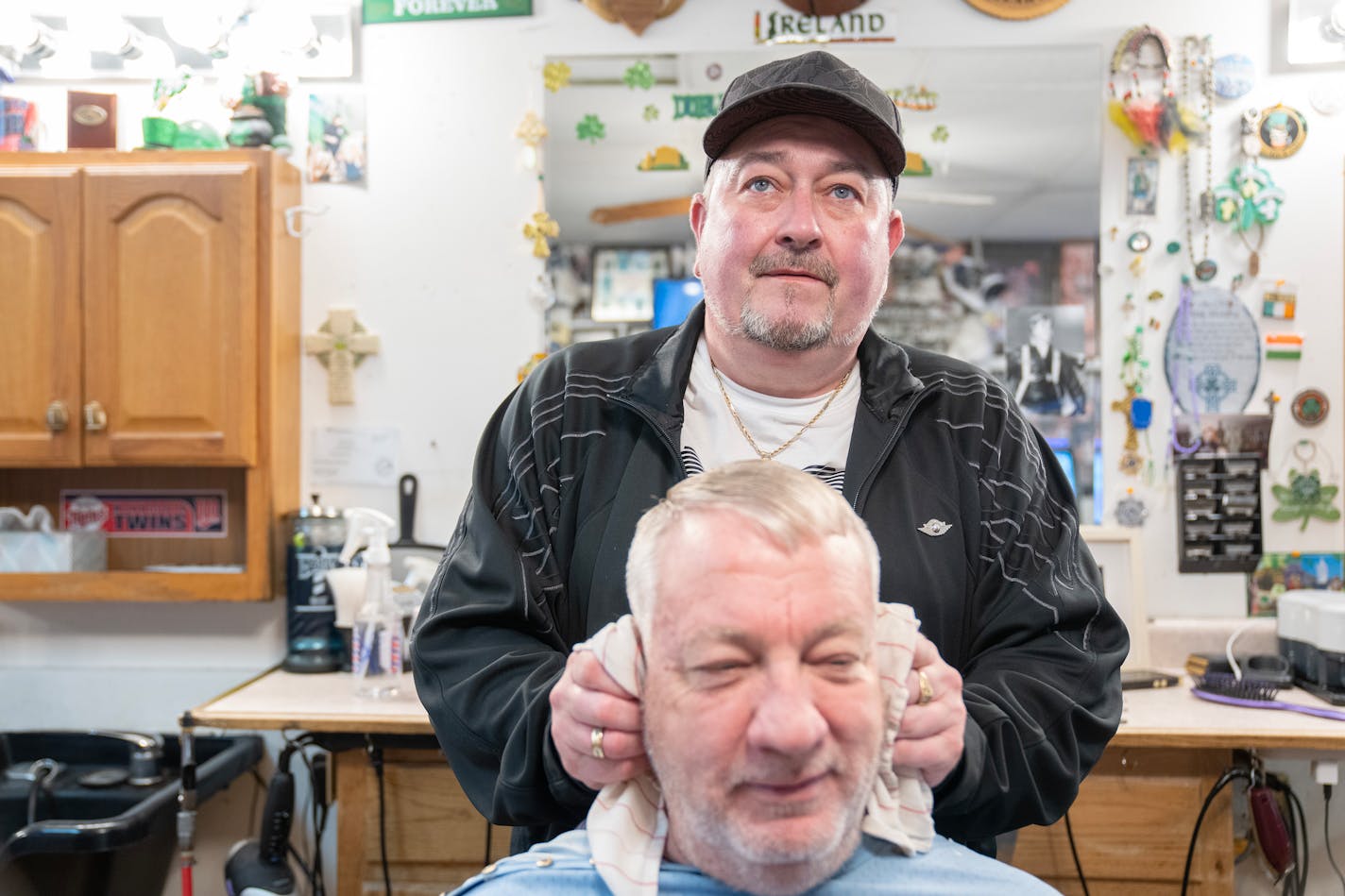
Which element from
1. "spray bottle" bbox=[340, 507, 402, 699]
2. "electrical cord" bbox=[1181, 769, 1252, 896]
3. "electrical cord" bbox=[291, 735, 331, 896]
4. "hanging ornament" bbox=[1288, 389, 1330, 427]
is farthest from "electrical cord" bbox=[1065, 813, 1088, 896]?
"electrical cord" bbox=[291, 735, 331, 896]

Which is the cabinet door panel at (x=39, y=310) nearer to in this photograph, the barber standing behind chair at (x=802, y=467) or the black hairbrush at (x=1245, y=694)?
the barber standing behind chair at (x=802, y=467)

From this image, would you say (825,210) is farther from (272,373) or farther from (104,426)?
(104,426)

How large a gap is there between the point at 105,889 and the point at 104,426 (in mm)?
1073

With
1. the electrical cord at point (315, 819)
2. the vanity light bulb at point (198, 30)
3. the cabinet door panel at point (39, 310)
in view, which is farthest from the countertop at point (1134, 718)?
the vanity light bulb at point (198, 30)

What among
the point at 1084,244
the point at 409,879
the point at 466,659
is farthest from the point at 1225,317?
the point at 409,879

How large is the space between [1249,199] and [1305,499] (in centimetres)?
76

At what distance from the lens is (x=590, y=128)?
2.72 m

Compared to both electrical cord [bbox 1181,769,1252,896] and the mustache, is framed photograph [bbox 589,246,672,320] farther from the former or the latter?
electrical cord [bbox 1181,769,1252,896]

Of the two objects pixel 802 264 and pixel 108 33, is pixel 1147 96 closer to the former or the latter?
pixel 802 264

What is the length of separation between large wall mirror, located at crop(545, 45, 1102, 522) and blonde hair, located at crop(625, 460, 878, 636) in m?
1.60

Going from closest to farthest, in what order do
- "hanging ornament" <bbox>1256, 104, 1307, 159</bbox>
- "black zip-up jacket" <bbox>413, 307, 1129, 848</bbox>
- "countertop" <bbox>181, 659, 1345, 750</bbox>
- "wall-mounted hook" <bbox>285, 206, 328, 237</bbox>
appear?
"black zip-up jacket" <bbox>413, 307, 1129, 848</bbox> < "countertop" <bbox>181, 659, 1345, 750</bbox> < "hanging ornament" <bbox>1256, 104, 1307, 159</bbox> < "wall-mounted hook" <bbox>285, 206, 328, 237</bbox>

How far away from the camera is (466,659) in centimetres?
134

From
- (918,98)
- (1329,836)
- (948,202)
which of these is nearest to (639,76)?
(918,98)

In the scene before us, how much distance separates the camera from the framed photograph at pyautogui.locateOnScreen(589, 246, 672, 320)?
8.55ft
